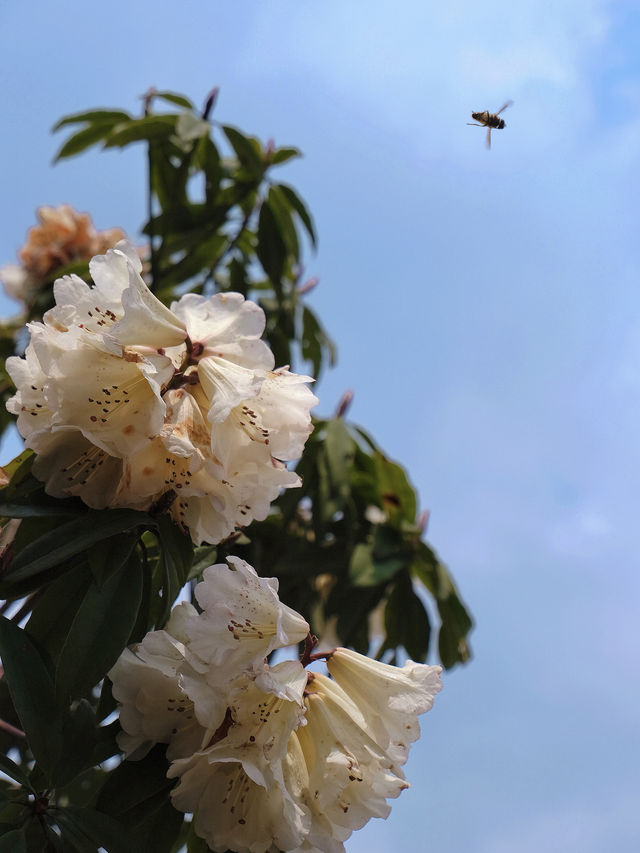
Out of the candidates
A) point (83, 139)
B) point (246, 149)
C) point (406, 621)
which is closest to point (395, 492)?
point (406, 621)

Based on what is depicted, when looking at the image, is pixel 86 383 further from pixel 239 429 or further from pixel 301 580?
pixel 301 580

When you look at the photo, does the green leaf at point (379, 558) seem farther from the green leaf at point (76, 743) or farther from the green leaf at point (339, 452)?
the green leaf at point (76, 743)

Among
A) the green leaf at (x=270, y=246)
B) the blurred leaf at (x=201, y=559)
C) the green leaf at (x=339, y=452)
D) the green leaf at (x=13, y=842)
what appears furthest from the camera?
the green leaf at (x=270, y=246)

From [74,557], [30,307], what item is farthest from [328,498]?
[30,307]

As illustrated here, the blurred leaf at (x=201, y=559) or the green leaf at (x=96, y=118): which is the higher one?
the green leaf at (x=96, y=118)

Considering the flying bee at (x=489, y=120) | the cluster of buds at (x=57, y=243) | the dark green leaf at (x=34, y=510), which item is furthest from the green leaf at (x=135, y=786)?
the cluster of buds at (x=57, y=243)
